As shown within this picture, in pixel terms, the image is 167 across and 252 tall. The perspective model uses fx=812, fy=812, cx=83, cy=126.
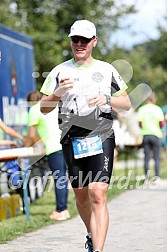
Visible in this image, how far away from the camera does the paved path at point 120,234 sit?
7.84 m

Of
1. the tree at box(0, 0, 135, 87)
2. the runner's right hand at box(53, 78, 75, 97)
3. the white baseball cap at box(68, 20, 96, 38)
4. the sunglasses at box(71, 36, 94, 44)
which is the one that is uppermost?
the tree at box(0, 0, 135, 87)

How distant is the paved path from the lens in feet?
25.7

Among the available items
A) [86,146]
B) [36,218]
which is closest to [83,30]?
[86,146]

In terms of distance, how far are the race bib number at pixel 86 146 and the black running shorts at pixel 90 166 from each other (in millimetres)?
43

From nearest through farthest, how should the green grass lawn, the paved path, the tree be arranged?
the paved path < the green grass lawn < the tree

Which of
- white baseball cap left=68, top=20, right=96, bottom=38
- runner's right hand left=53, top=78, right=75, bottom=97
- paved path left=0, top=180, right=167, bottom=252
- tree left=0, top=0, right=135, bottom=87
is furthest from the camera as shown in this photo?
tree left=0, top=0, right=135, bottom=87

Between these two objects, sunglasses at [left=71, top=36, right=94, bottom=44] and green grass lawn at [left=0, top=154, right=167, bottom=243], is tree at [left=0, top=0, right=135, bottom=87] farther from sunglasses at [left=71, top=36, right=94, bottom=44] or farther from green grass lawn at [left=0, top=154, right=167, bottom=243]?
sunglasses at [left=71, top=36, right=94, bottom=44]

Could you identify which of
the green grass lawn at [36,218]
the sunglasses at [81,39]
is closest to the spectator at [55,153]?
the green grass lawn at [36,218]

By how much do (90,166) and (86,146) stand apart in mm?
199

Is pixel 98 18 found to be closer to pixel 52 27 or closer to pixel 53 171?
pixel 52 27

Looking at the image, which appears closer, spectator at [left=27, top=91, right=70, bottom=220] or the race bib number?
the race bib number

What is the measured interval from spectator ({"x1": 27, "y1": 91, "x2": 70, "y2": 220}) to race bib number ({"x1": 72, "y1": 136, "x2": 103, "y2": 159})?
3949 millimetres

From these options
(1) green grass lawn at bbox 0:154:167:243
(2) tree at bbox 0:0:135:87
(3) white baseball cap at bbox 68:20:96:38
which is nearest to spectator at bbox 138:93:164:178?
(1) green grass lawn at bbox 0:154:167:243

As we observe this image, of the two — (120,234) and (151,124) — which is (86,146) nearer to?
(120,234)
